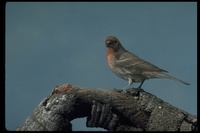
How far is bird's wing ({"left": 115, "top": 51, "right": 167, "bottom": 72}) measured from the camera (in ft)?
42.0

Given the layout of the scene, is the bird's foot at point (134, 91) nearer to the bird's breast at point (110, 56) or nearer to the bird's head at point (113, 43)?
the bird's breast at point (110, 56)

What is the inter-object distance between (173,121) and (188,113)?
28.9 inches

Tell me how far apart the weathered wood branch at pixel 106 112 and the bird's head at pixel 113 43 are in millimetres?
3091

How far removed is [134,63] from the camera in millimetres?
13273

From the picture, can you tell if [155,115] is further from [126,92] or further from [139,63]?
[139,63]

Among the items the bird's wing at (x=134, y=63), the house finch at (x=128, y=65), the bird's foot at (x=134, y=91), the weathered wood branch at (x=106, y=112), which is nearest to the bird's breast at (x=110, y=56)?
the house finch at (x=128, y=65)

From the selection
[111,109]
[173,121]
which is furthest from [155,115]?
[111,109]

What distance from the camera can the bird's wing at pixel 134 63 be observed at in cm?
1280

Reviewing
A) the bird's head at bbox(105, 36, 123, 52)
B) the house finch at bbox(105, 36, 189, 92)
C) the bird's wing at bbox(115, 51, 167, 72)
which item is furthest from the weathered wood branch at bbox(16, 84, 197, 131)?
the bird's head at bbox(105, 36, 123, 52)

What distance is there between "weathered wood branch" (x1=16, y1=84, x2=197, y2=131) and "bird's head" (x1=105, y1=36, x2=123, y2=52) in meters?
3.09

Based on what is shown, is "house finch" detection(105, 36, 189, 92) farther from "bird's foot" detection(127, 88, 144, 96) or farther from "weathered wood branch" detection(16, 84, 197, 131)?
"weathered wood branch" detection(16, 84, 197, 131)

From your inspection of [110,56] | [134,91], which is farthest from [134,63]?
[134,91]

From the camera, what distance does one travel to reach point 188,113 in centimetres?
1104
